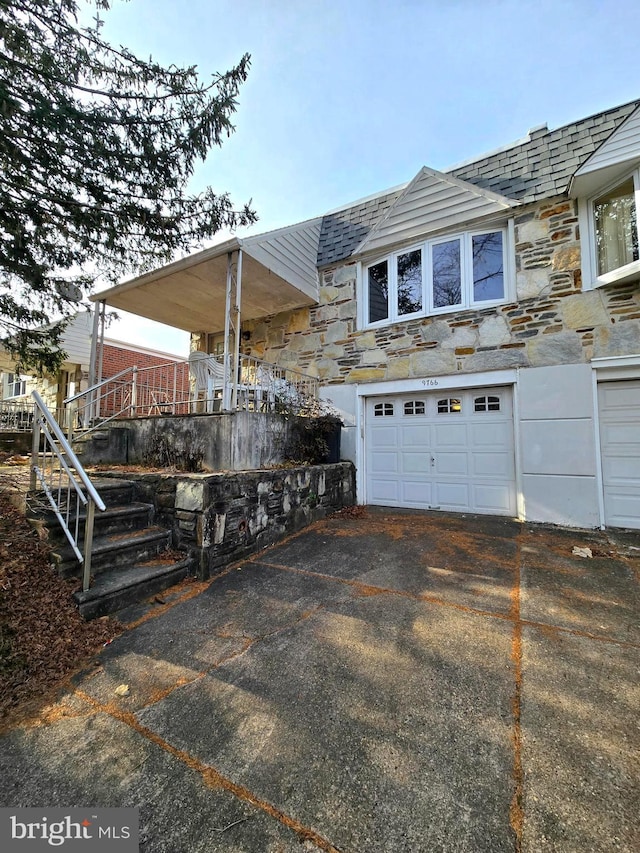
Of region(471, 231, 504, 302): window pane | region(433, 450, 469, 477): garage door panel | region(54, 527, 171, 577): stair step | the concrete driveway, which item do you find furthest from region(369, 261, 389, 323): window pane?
region(54, 527, 171, 577): stair step

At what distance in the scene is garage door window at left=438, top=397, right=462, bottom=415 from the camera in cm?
612

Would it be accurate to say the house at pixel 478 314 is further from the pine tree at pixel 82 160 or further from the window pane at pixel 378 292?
the pine tree at pixel 82 160

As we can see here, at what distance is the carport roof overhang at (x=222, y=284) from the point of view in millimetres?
5570

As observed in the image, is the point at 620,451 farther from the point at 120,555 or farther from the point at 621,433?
the point at 120,555

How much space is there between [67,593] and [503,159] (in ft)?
27.7

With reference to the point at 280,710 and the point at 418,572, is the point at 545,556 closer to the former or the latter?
the point at 418,572

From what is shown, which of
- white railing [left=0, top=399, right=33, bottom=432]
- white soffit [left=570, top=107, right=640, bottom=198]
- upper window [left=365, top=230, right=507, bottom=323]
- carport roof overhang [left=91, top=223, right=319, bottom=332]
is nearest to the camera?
white soffit [left=570, top=107, right=640, bottom=198]

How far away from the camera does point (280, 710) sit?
1.84m

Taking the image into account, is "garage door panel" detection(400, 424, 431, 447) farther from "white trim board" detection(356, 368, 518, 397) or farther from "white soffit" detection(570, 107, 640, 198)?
"white soffit" detection(570, 107, 640, 198)

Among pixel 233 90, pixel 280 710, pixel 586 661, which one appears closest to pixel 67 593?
pixel 280 710

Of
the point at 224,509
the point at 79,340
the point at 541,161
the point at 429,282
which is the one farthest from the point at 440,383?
the point at 79,340

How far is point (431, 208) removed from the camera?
247 inches

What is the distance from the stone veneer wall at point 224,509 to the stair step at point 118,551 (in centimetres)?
18

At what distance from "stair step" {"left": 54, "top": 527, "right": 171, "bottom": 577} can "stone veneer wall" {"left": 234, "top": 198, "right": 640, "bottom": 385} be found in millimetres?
4554
